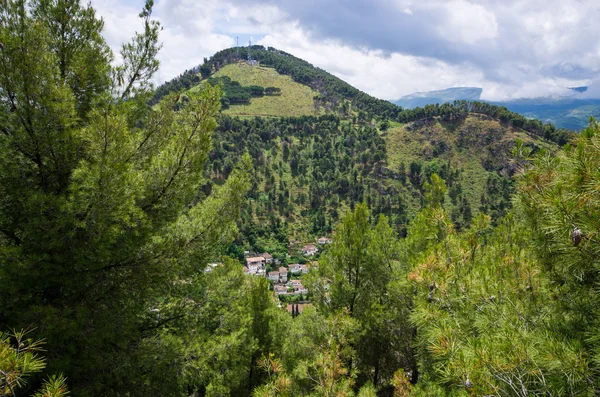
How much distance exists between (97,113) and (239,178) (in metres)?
2.44

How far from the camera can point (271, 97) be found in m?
144

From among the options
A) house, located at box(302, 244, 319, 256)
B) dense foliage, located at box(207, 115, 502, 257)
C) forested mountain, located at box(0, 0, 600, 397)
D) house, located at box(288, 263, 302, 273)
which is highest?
forested mountain, located at box(0, 0, 600, 397)

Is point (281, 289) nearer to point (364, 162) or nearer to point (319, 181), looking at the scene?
point (319, 181)

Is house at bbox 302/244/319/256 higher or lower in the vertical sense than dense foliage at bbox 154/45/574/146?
lower

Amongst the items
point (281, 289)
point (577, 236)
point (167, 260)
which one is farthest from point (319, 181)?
point (577, 236)

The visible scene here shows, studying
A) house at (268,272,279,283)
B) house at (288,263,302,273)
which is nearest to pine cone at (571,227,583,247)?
house at (268,272,279,283)

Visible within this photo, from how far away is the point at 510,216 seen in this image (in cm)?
980

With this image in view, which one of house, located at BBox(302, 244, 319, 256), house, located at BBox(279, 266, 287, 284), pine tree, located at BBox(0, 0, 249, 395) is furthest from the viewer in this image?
house, located at BBox(302, 244, 319, 256)

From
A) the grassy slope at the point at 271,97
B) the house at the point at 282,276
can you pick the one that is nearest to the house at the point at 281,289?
the house at the point at 282,276

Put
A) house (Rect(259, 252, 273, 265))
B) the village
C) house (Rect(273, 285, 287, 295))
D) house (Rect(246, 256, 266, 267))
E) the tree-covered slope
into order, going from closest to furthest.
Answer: house (Rect(273, 285, 287, 295)) < the village < house (Rect(246, 256, 266, 267)) < house (Rect(259, 252, 273, 265)) < the tree-covered slope

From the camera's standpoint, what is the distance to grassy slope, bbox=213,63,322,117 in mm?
133125

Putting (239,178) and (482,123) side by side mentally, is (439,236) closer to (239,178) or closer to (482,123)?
(239,178)

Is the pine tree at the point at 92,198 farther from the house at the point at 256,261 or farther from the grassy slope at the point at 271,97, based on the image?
the grassy slope at the point at 271,97

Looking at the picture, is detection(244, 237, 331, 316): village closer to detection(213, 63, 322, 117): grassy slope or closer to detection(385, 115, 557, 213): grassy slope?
detection(385, 115, 557, 213): grassy slope
